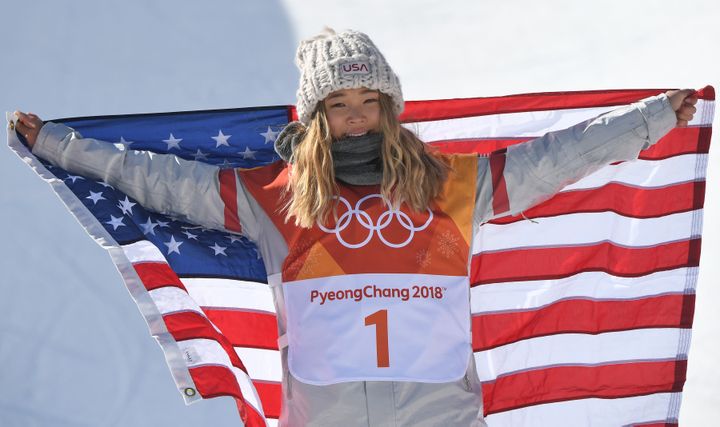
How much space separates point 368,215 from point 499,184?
374 mm

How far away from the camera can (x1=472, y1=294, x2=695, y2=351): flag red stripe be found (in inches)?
139

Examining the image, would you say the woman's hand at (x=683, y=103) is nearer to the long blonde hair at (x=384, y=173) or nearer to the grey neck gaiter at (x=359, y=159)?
the long blonde hair at (x=384, y=173)

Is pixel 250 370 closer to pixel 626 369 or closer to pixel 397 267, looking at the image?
pixel 397 267

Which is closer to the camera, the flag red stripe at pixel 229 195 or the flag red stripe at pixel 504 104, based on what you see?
the flag red stripe at pixel 229 195

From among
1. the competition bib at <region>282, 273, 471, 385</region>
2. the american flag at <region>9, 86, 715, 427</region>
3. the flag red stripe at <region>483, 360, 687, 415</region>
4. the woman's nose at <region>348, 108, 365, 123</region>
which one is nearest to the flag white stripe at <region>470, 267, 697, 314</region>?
the american flag at <region>9, 86, 715, 427</region>

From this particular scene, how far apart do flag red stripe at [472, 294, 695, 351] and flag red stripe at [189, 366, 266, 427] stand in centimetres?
74

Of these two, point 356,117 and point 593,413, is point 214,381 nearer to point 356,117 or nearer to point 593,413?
point 356,117

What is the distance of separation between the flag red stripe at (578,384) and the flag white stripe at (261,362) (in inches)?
26.1

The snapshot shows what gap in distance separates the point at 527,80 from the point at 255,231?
2415mm

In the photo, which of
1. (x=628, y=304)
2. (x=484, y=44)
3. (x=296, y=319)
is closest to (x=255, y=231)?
(x=296, y=319)

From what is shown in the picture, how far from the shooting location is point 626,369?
140 inches

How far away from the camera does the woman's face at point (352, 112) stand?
3.01 meters

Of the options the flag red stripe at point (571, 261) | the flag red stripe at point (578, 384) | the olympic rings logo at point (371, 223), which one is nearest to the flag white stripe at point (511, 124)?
the flag red stripe at point (571, 261)

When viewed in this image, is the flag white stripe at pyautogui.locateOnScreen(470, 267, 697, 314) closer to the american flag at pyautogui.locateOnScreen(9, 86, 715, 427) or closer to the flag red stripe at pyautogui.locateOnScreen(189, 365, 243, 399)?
the american flag at pyautogui.locateOnScreen(9, 86, 715, 427)
